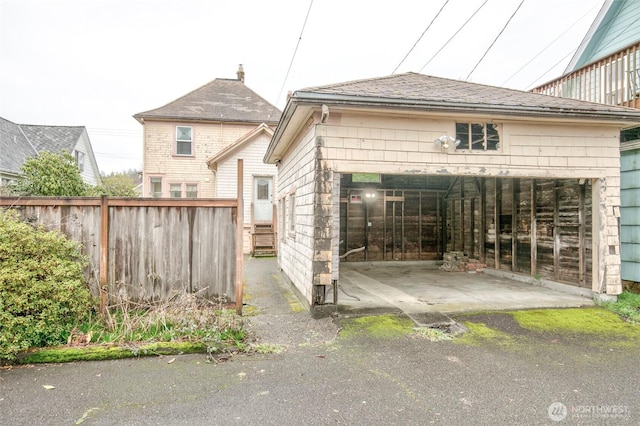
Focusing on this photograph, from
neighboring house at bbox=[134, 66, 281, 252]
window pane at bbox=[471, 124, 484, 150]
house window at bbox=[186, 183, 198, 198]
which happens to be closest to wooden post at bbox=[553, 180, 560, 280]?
window pane at bbox=[471, 124, 484, 150]

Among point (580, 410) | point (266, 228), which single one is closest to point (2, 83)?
point (266, 228)

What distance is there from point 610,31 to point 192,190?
661 inches

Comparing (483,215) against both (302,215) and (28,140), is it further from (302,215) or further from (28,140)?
(28,140)

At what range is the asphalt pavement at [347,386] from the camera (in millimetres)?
2684

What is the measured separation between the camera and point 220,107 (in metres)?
17.5

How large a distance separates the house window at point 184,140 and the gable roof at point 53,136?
8.24 m

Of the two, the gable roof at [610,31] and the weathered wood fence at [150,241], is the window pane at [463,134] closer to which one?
the weathered wood fence at [150,241]

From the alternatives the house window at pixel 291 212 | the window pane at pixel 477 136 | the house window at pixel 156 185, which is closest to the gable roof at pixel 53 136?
the house window at pixel 156 185

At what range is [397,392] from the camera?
10.1ft

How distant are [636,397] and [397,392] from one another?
2078 mm

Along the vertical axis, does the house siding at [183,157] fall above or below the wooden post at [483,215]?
above

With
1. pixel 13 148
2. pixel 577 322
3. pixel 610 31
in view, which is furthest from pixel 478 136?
pixel 13 148

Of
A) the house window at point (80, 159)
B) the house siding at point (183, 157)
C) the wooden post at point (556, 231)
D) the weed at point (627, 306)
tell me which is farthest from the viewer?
the house window at point (80, 159)

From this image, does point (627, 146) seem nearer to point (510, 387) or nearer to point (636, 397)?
point (636, 397)
